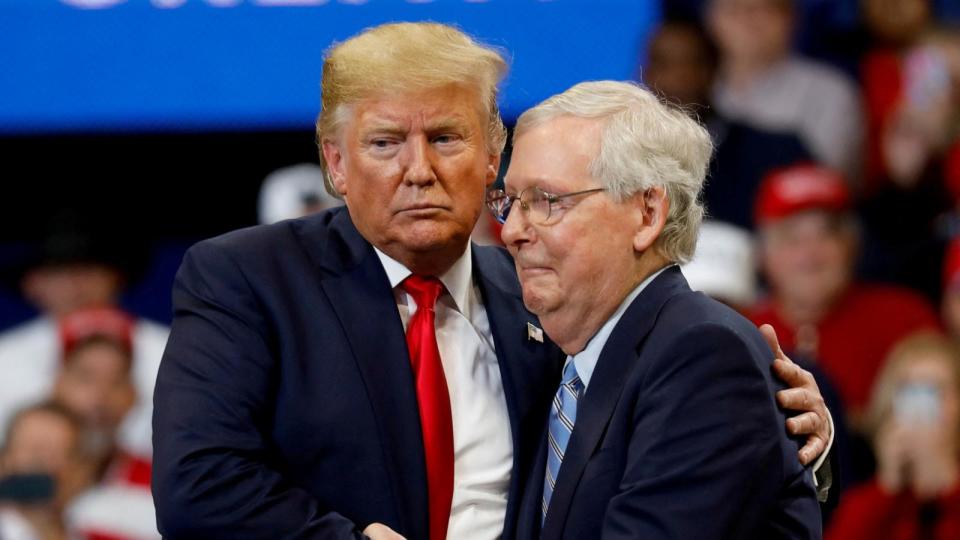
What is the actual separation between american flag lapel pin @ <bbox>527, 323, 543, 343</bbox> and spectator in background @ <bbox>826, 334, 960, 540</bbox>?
7.40 feet

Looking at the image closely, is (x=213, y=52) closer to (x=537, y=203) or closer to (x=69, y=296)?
(x=69, y=296)

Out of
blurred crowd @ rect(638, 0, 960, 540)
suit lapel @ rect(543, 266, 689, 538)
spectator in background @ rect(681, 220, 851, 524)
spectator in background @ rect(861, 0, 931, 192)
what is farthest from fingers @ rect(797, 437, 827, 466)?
spectator in background @ rect(861, 0, 931, 192)

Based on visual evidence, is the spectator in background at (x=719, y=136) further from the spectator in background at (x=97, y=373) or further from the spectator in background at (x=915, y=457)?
the spectator in background at (x=97, y=373)

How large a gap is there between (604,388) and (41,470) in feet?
10.9

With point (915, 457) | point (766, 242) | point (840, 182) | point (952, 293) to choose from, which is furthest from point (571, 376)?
point (840, 182)

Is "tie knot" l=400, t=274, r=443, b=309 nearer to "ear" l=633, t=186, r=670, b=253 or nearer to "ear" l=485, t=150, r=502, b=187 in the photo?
"ear" l=485, t=150, r=502, b=187

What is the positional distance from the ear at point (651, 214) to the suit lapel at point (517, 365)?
0.34 meters

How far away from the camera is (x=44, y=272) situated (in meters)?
5.56

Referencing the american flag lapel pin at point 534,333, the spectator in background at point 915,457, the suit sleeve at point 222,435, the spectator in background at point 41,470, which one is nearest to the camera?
the suit sleeve at point 222,435

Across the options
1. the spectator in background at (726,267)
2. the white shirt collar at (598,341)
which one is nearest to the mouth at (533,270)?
the white shirt collar at (598,341)

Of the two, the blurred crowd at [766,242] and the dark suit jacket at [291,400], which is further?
the blurred crowd at [766,242]

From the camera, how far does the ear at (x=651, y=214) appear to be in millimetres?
2406

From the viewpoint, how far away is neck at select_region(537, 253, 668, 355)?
8.00 ft

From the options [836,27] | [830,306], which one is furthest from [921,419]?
[836,27]
